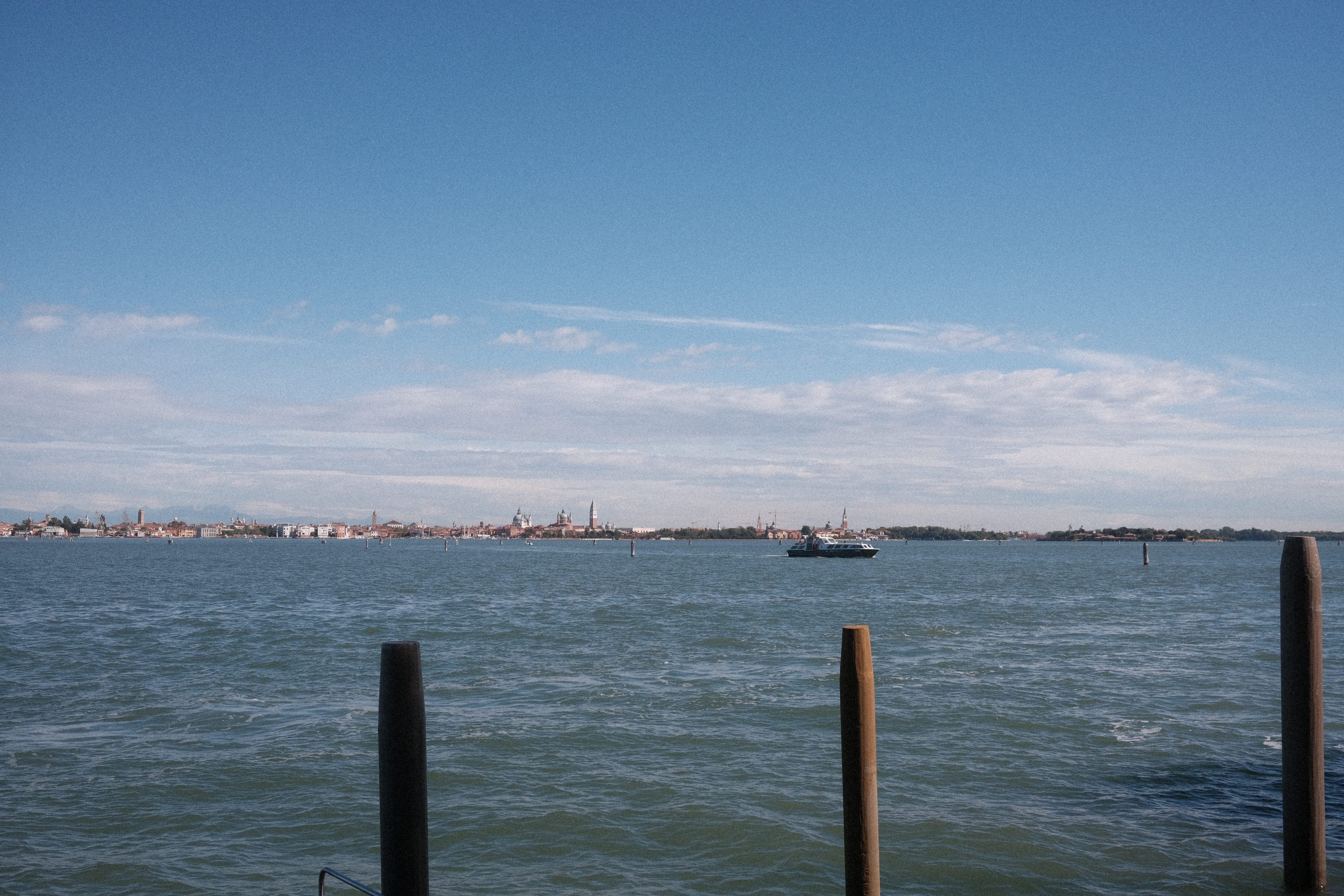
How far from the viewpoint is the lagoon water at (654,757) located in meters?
11.8

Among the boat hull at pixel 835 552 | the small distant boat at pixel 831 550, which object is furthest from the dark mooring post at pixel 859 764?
the small distant boat at pixel 831 550

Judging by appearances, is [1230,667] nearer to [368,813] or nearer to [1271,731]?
[1271,731]

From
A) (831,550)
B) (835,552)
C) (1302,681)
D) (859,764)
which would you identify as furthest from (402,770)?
(835,552)

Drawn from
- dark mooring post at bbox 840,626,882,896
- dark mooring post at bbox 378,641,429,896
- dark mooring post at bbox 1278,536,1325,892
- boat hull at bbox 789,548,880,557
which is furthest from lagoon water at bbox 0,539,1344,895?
boat hull at bbox 789,548,880,557

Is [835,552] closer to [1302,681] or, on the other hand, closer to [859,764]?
[1302,681]

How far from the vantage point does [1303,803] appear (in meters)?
8.88

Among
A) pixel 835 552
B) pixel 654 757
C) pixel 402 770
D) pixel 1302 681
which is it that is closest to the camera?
pixel 402 770

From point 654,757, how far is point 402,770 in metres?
10.8

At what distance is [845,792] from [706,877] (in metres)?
4.96

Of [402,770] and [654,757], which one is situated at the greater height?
[402,770]

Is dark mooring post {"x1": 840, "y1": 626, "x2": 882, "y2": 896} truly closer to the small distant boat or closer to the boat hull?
the boat hull

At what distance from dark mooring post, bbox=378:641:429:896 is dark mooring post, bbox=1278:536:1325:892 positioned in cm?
694

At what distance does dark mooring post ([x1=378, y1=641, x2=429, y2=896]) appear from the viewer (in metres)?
6.39

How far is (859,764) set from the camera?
7145 millimetres
